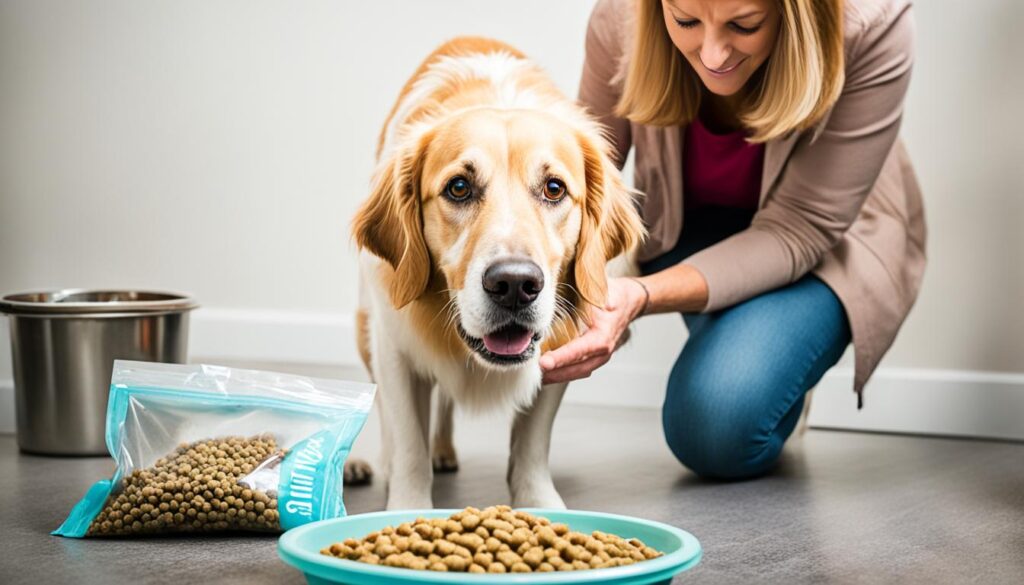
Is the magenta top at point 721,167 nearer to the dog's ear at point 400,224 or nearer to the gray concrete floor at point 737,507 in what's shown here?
the gray concrete floor at point 737,507

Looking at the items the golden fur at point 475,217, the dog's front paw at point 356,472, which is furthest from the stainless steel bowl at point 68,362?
the golden fur at point 475,217

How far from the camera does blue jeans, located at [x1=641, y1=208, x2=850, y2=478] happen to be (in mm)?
2297

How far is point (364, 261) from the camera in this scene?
208cm

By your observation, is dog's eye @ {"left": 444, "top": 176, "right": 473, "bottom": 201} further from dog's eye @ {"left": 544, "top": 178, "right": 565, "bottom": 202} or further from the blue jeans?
the blue jeans

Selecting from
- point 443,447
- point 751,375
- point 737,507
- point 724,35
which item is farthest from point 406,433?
point 724,35

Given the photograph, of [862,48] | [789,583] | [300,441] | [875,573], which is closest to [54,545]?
[300,441]

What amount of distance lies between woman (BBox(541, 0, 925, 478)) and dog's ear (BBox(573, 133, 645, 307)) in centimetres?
10

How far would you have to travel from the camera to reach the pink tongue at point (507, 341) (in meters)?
1.76

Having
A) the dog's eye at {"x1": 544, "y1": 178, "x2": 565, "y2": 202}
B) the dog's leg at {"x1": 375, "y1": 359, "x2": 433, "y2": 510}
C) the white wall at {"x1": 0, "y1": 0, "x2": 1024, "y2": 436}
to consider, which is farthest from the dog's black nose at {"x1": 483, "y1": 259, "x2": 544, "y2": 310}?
the white wall at {"x1": 0, "y1": 0, "x2": 1024, "y2": 436}

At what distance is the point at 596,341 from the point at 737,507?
16.8 inches

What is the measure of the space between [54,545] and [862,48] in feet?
5.49

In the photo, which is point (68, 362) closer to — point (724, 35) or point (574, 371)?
point (574, 371)

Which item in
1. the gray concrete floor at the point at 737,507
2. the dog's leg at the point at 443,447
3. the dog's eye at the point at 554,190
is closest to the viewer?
the gray concrete floor at the point at 737,507

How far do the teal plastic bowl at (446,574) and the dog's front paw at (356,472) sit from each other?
28.8 inches
